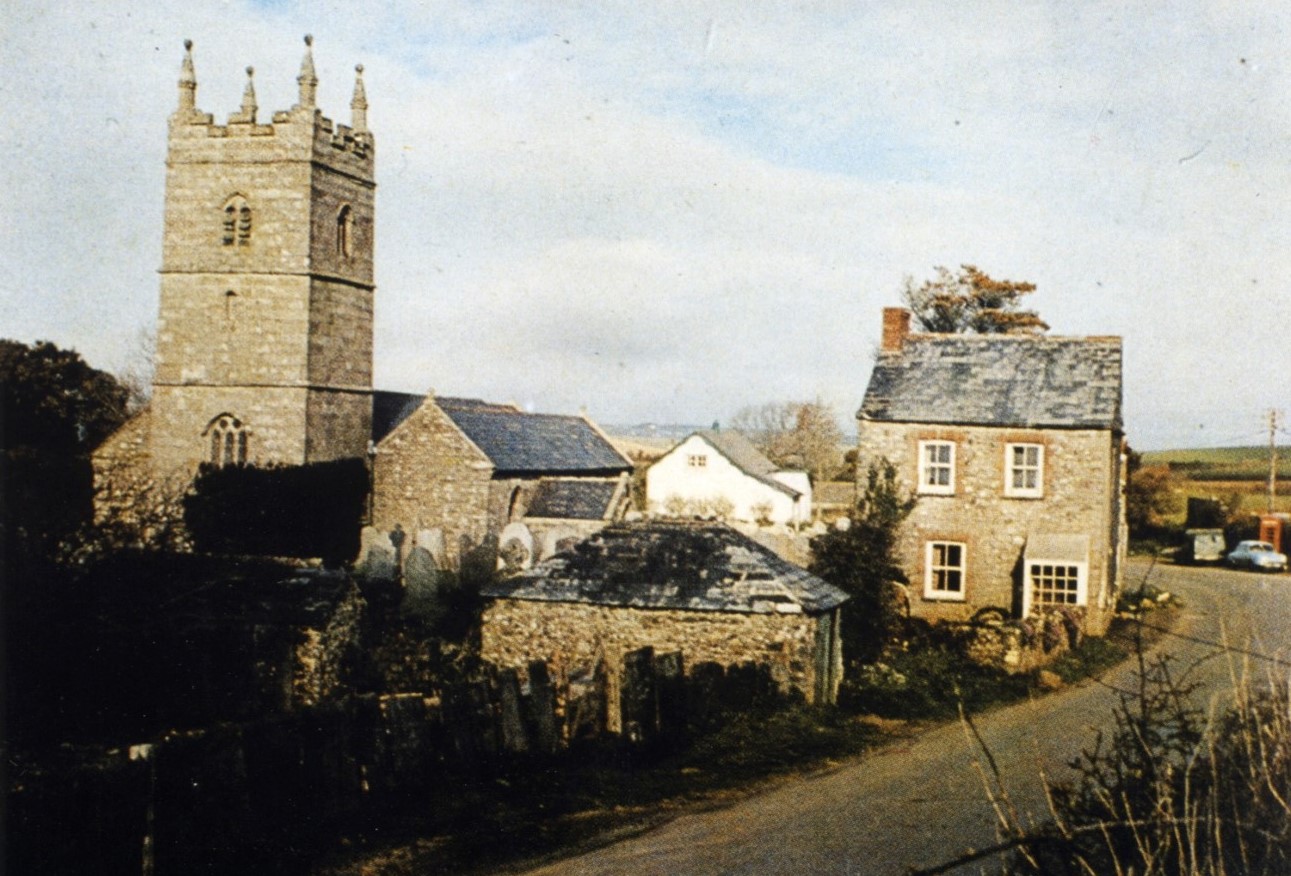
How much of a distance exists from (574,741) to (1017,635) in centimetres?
1131

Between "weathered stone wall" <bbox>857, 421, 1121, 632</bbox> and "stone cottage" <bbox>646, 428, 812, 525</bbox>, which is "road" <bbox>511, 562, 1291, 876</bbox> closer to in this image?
"weathered stone wall" <bbox>857, 421, 1121, 632</bbox>

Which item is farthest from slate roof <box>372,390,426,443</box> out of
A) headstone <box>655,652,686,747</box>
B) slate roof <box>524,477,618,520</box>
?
headstone <box>655,652,686,747</box>

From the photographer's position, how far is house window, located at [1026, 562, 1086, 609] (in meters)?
26.3

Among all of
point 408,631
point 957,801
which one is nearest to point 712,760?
point 957,801

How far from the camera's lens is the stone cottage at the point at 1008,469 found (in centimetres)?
2692

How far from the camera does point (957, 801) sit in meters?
12.4

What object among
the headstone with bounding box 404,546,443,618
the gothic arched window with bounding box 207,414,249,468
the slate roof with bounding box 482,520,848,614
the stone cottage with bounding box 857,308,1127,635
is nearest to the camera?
the slate roof with bounding box 482,520,848,614

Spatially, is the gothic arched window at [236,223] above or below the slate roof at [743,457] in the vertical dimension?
above

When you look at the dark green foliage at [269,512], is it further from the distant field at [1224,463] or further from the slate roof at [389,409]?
the distant field at [1224,463]

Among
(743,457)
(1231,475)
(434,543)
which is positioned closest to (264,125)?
(434,543)

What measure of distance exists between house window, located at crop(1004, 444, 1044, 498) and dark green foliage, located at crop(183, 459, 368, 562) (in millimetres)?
19953

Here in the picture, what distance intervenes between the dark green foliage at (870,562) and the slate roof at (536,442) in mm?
11899

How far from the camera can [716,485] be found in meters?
55.6

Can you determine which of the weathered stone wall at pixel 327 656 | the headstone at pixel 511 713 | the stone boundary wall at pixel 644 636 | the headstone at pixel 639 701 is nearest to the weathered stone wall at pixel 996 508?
the stone boundary wall at pixel 644 636
